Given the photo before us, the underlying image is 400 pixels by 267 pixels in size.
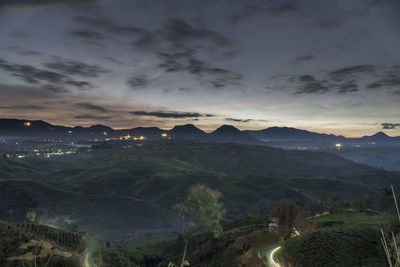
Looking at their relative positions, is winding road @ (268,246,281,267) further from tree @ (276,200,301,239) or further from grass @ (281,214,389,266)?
tree @ (276,200,301,239)

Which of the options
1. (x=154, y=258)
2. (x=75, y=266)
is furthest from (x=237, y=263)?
(x=154, y=258)

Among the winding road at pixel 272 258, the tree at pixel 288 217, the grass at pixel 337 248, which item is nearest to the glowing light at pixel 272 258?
the winding road at pixel 272 258

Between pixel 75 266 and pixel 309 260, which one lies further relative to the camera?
pixel 309 260

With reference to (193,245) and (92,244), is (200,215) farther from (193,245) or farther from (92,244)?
(193,245)

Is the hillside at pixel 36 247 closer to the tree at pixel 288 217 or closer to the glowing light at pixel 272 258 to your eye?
the glowing light at pixel 272 258

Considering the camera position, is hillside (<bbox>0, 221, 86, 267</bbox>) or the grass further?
the grass

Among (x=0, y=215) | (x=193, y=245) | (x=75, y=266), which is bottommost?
(x=0, y=215)

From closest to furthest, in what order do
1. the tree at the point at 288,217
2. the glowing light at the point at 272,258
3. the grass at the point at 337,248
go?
the grass at the point at 337,248, the glowing light at the point at 272,258, the tree at the point at 288,217

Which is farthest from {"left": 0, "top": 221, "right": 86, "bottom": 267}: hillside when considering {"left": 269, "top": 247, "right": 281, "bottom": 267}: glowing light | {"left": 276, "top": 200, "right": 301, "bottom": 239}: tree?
{"left": 276, "top": 200, "right": 301, "bottom": 239}: tree

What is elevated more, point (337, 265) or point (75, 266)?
point (75, 266)

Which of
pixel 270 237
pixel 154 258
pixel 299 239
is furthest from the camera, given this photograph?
pixel 154 258

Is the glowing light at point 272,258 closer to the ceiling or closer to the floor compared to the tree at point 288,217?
closer to the floor
